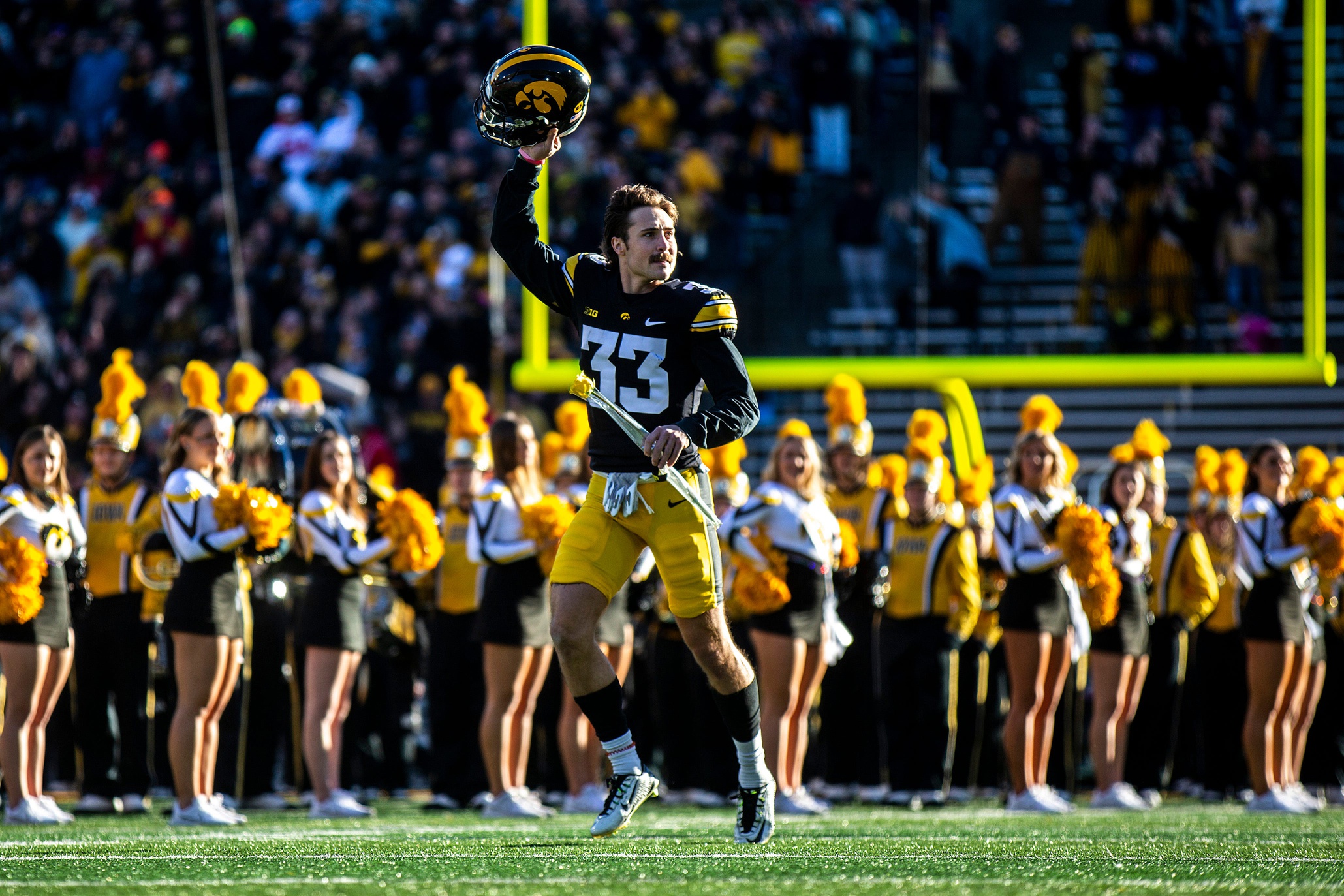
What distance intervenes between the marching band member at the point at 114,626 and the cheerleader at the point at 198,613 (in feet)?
4.42

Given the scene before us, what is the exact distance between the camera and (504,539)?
24.0 feet

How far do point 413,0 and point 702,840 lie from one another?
12.4 metres

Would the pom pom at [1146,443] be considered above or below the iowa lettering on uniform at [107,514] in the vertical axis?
above

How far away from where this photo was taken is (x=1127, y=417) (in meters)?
12.6

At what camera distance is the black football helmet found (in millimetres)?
4977

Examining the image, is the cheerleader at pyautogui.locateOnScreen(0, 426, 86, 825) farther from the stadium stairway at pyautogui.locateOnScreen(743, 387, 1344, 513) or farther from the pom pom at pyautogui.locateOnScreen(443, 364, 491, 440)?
the stadium stairway at pyautogui.locateOnScreen(743, 387, 1344, 513)

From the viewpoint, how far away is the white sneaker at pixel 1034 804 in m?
7.56

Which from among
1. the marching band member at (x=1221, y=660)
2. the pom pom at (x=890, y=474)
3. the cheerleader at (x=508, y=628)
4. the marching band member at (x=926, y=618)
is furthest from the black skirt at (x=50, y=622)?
the marching band member at (x=1221, y=660)

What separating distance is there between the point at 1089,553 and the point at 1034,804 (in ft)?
3.56

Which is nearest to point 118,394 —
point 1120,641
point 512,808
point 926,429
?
point 512,808

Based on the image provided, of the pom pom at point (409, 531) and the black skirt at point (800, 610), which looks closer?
the black skirt at point (800, 610)

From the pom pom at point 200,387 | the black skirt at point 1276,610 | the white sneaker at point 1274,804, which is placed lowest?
the white sneaker at point 1274,804

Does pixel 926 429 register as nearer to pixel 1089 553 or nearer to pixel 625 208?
pixel 1089 553

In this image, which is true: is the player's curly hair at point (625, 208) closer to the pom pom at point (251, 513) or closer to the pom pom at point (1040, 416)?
the pom pom at point (251, 513)
